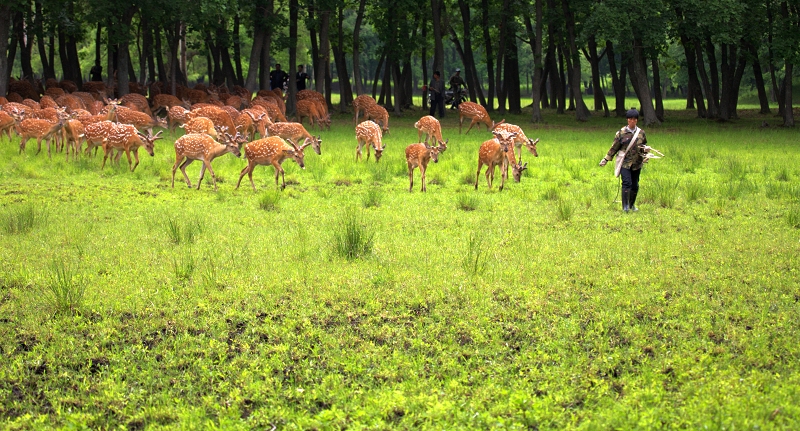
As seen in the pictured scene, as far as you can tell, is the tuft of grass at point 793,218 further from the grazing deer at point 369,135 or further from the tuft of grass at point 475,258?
the grazing deer at point 369,135

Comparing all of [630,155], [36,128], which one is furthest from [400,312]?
[36,128]

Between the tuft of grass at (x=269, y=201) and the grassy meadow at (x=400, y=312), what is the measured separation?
0.10ft

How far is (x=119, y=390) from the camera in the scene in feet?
19.7

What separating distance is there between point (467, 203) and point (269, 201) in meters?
2.80

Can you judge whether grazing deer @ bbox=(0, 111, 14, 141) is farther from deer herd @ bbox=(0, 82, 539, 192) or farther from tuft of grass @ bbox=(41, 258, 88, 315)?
tuft of grass @ bbox=(41, 258, 88, 315)

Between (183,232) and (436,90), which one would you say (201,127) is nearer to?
(183,232)

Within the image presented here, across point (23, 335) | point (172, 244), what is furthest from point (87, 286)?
point (172, 244)

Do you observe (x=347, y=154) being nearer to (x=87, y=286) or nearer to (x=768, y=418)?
(x=87, y=286)

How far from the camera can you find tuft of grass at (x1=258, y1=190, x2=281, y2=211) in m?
12.4

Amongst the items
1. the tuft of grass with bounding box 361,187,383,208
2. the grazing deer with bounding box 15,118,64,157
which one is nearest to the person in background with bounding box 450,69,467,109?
the grazing deer with bounding box 15,118,64,157

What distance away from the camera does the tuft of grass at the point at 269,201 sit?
12398 mm

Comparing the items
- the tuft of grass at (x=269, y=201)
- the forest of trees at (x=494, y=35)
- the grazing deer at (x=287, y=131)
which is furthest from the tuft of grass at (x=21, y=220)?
the forest of trees at (x=494, y=35)

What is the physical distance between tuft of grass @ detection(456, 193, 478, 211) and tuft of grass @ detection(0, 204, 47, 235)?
551 cm

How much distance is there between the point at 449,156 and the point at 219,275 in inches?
426
